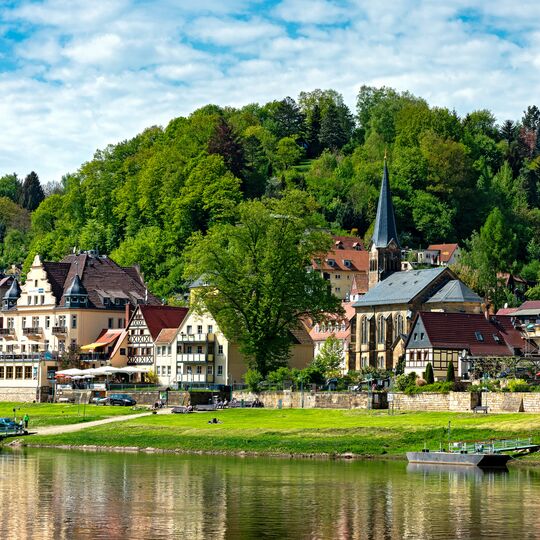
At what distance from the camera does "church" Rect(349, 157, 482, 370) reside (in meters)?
126

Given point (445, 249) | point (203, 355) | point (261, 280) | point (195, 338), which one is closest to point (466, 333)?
point (261, 280)

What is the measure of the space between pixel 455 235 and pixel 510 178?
17530 millimetres

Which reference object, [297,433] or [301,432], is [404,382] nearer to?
[301,432]

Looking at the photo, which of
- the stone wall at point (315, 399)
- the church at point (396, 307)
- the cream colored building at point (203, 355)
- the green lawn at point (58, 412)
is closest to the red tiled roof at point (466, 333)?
the church at point (396, 307)

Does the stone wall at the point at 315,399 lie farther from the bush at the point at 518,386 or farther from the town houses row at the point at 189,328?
the town houses row at the point at 189,328

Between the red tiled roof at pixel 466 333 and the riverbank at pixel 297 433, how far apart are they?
19960mm

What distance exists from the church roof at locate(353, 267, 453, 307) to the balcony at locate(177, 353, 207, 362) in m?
22.8

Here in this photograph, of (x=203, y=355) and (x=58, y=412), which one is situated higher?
(x=203, y=355)

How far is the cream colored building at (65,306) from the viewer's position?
129625 millimetres

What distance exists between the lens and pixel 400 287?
132m

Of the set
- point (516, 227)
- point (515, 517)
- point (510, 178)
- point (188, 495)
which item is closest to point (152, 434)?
→ point (188, 495)

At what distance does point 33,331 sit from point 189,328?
22199mm

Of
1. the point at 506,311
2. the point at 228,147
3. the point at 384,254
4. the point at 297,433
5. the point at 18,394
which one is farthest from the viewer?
the point at 228,147

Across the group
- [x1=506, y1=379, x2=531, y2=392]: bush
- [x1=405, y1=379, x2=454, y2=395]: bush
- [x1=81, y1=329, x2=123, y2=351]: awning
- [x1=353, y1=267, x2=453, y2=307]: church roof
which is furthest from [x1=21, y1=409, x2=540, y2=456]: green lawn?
[x1=353, y1=267, x2=453, y2=307]: church roof
